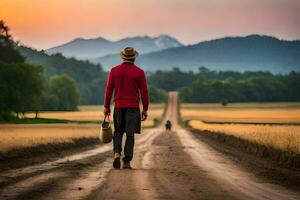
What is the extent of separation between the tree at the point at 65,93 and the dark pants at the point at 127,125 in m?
76.0

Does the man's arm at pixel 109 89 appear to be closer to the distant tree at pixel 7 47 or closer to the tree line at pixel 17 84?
the tree line at pixel 17 84

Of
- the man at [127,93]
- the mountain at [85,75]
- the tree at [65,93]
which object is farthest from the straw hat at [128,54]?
the mountain at [85,75]

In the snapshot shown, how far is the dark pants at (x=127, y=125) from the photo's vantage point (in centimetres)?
1350

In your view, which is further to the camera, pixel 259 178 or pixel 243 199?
pixel 259 178

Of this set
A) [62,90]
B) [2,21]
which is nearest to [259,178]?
[2,21]

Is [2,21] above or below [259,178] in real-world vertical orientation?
above

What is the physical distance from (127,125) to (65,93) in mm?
81711

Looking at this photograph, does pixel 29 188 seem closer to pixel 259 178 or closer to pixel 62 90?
pixel 259 178

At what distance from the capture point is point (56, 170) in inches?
496

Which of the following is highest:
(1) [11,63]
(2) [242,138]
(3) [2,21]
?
(3) [2,21]

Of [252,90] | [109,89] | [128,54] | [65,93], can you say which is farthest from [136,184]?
[252,90]

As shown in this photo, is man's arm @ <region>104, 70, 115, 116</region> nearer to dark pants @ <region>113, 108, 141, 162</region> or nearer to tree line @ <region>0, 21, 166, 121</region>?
dark pants @ <region>113, 108, 141, 162</region>

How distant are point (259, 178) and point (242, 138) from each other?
19600mm

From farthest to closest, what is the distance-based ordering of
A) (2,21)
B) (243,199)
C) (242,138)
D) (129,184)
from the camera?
(2,21) → (242,138) → (129,184) → (243,199)
